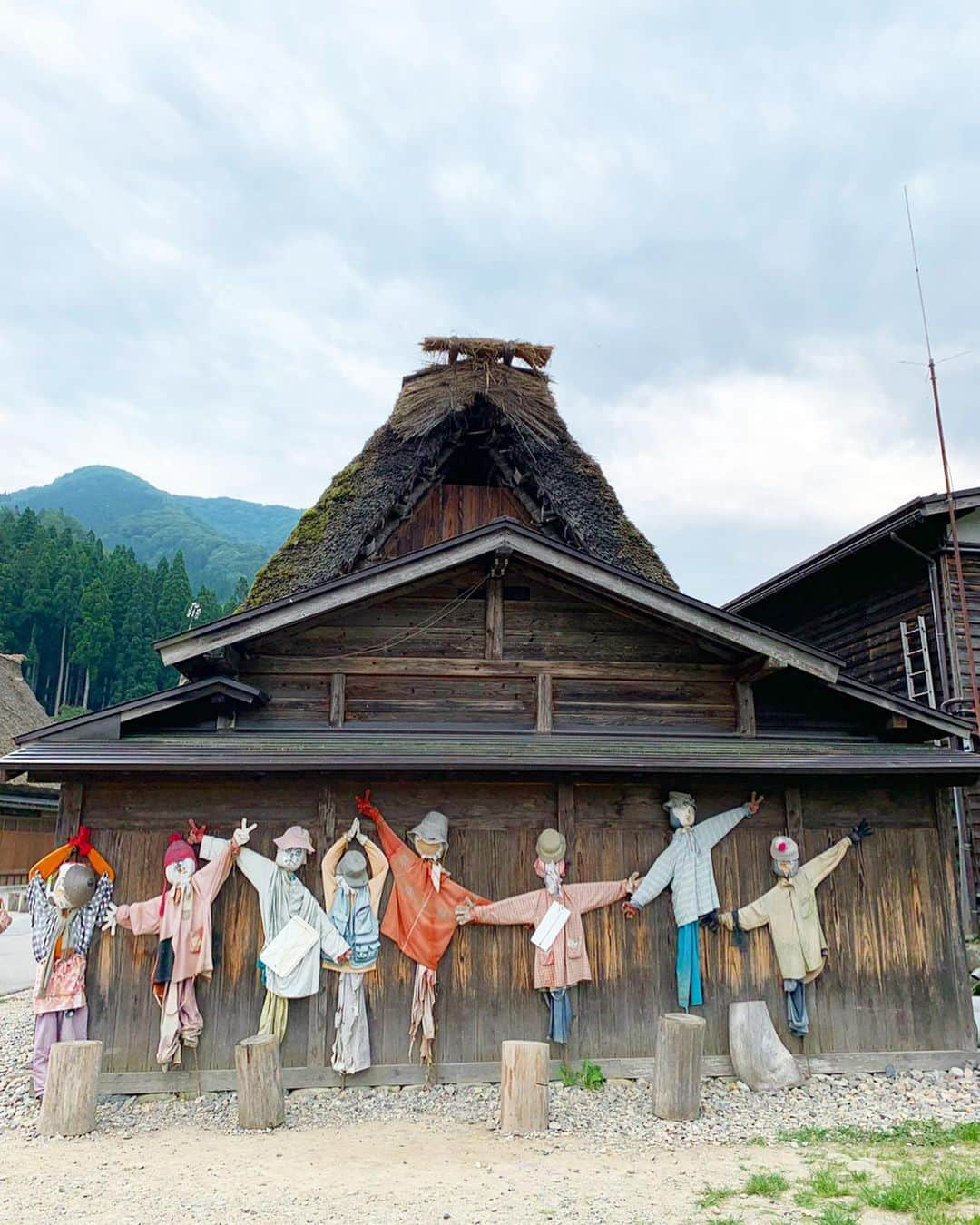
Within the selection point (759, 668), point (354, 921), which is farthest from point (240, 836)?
point (759, 668)

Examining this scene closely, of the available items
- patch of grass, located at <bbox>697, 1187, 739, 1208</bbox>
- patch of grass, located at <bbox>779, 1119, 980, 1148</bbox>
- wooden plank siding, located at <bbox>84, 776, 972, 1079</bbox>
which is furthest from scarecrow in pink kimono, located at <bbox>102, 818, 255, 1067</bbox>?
patch of grass, located at <bbox>779, 1119, 980, 1148</bbox>

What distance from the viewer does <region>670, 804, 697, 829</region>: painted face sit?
7.91 m

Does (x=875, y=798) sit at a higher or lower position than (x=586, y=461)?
lower

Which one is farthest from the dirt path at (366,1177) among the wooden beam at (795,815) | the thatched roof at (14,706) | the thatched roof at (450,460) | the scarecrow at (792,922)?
the thatched roof at (14,706)

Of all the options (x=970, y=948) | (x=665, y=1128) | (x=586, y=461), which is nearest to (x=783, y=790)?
(x=665, y=1128)

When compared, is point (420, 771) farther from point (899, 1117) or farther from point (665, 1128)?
point (899, 1117)

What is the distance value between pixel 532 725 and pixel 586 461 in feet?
22.0

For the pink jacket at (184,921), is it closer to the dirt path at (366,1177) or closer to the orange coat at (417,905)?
the dirt path at (366,1177)

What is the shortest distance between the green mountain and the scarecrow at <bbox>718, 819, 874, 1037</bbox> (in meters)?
99.7

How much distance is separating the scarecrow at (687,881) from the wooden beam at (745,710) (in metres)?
1.04

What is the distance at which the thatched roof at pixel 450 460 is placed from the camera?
1234cm

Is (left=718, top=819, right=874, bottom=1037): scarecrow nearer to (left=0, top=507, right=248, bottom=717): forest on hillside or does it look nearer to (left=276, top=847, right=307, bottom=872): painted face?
(left=276, top=847, right=307, bottom=872): painted face

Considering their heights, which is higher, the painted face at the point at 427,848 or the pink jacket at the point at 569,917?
the painted face at the point at 427,848

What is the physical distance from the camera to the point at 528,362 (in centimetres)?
1477
